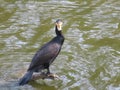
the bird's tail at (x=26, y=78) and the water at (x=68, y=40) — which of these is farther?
the water at (x=68, y=40)

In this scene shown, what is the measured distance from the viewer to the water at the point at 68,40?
414 inches

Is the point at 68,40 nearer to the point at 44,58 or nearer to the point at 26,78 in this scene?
the point at 44,58

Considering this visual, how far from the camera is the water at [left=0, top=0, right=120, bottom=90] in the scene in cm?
1051

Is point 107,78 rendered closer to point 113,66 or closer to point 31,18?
point 113,66

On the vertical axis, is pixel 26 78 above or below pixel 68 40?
above

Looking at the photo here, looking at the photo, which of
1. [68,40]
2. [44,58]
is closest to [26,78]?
[44,58]

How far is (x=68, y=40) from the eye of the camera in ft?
40.9

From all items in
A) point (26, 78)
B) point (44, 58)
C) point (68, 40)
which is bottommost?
point (68, 40)

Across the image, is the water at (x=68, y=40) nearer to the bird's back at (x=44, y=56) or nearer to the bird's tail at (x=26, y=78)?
the bird's tail at (x=26, y=78)

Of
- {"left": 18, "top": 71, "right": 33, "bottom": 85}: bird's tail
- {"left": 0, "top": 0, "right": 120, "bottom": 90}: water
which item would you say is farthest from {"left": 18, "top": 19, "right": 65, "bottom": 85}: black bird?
{"left": 0, "top": 0, "right": 120, "bottom": 90}: water

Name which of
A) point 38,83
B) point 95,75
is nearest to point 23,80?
point 38,83

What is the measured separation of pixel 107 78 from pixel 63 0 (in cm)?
496

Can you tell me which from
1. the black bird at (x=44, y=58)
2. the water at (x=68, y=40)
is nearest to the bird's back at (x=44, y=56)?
the black bird at (x=44, y=58)

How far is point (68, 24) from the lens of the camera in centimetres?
1341
